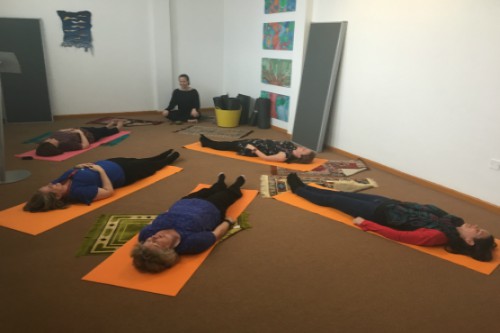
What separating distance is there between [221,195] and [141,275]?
2.99 feet

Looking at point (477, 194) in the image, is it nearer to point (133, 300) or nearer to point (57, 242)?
point (133, 300)

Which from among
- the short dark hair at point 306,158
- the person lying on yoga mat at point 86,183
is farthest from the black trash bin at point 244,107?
the person lying on yoga mat at point 86,183

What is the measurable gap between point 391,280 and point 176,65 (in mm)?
5366

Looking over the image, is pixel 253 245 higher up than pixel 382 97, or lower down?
lower down

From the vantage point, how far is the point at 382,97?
3.89 metres

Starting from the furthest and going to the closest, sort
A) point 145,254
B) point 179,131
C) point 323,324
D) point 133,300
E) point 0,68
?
1. point 179,131
2. point 0,68
3. point 145,254
4. point 133,300
5. point 323,324

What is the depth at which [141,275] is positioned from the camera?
2041 mm

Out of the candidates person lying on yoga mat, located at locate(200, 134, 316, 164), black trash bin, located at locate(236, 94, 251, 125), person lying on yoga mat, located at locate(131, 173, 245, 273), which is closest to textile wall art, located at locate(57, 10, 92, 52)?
black trash bin, located at locate(236, 94, 251, 125)

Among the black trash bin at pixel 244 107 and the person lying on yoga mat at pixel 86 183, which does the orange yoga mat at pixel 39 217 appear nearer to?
the person lying on yoga mat at pixel 86 183

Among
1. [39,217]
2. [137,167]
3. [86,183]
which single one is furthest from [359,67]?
[39,217]

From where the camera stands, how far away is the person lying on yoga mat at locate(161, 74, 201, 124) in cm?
586

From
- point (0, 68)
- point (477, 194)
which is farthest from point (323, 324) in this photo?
point (0, 68)

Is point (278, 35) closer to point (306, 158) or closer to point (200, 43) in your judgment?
point (200, 43)

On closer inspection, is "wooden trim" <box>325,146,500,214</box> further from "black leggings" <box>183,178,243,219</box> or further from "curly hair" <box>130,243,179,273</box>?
"curly hair" <box>130,243,179,273</box>
